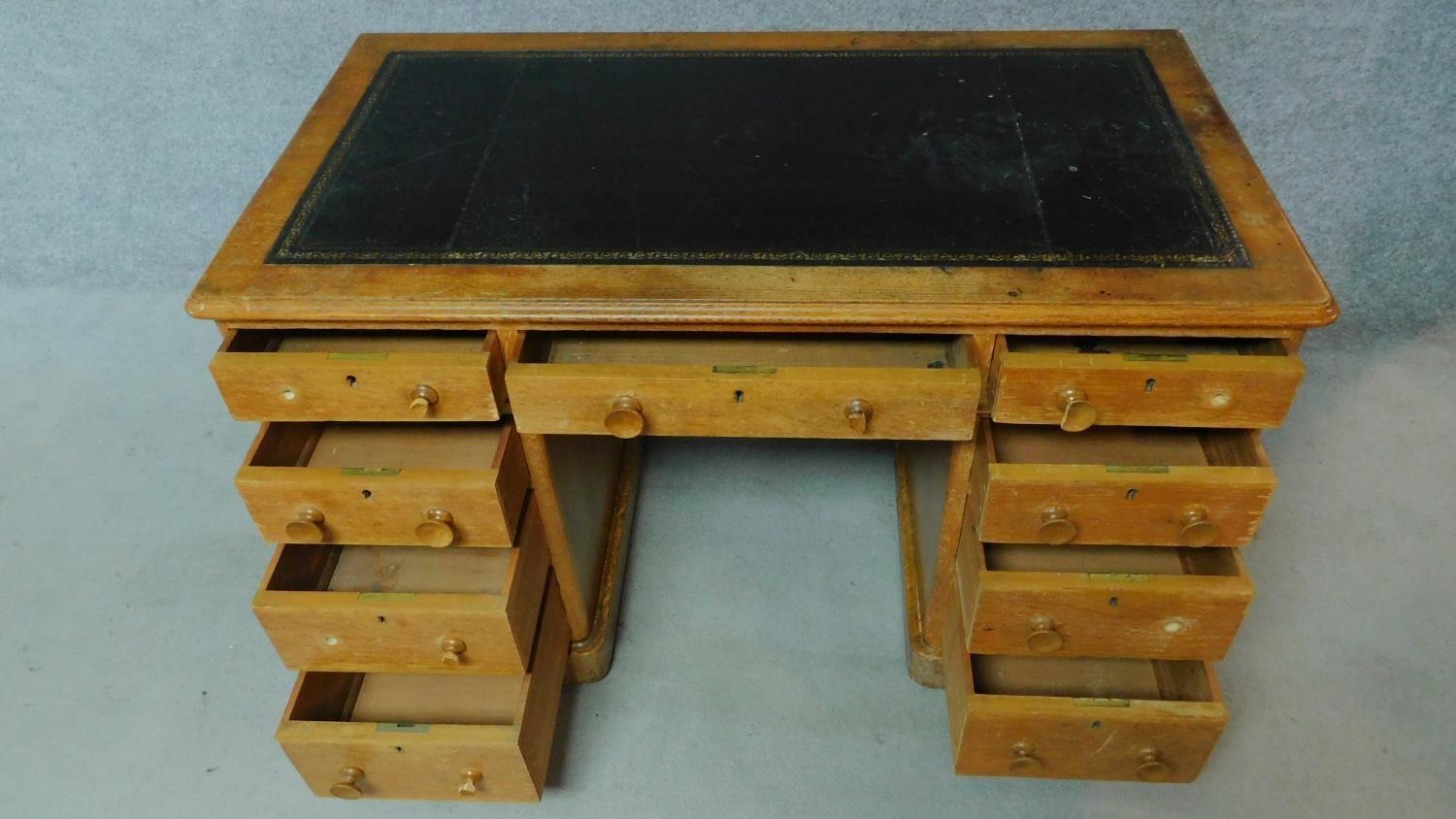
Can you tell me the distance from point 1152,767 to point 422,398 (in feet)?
2.87

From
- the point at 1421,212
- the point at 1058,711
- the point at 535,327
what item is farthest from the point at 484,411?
the point at 1421,212

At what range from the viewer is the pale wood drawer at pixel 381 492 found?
3.35 feet

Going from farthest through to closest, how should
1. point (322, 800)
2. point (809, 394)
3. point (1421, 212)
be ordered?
point (1421, 212) → point (322, 800) → point (809, 394)

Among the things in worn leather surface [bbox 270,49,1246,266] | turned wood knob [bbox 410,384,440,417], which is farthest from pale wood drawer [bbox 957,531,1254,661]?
turned wood knob [bbox 410,384,440,417]

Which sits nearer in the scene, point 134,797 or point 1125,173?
point 1125,173

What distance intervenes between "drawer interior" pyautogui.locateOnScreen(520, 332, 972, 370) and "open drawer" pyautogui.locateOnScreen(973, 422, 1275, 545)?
4.4 inches

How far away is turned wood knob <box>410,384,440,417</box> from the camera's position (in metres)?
1.00

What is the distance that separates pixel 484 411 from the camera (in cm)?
103

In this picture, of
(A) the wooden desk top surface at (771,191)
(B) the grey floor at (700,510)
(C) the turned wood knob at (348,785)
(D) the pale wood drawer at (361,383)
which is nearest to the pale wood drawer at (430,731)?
(C) the turned wood knob at (348,785)

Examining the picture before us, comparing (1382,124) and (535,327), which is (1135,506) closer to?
(535,327)

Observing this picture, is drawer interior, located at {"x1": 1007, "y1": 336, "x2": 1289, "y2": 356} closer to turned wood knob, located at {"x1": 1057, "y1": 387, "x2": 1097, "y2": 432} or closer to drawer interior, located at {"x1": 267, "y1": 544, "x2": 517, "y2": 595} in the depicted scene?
turned wood knob, located at {"x1": 1057, "y1": 387, "x2": 1097, "y2": 432}

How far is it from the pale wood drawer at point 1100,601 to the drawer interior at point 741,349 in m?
0.22

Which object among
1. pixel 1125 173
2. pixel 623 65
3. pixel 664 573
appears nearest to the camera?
pixel 1125 173

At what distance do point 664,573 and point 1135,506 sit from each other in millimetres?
723
